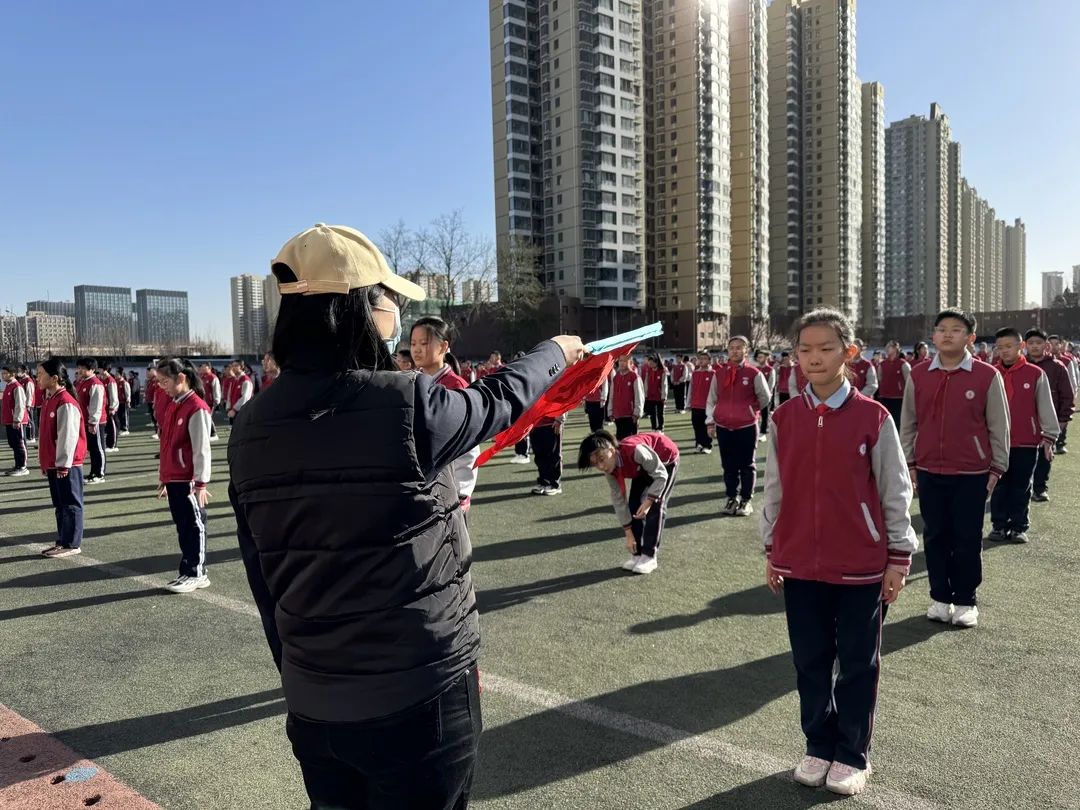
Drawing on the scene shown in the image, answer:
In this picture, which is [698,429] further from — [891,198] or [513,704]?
[891,198]

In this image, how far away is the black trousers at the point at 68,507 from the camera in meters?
7.63

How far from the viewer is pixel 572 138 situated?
3007 inches

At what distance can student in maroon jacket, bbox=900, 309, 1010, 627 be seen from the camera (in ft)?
16.3

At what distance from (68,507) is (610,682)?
21.4 ft

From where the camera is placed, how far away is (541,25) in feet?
259

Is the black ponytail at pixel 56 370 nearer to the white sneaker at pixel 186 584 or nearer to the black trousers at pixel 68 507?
the black trousers at pixel 68 507

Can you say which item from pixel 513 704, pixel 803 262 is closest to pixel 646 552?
pixel 513 704

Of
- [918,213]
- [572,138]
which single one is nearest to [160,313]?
[572,138]

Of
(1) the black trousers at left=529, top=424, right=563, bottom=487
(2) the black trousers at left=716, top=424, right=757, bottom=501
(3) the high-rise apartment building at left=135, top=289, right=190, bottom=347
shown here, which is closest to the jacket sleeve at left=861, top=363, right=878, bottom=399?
(2) the black trousers at left=716, top=424, right=757, bottom=501

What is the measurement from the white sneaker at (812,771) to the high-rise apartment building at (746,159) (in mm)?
91481

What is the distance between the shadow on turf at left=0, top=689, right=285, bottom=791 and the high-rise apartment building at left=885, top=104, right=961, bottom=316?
146859mm

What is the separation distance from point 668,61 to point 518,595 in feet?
302

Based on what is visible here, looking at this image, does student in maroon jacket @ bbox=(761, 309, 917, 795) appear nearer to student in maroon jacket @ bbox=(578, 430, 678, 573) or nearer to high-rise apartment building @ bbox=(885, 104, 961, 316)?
student in maroon jacket @ bbox=(578, 430, 678, 573)

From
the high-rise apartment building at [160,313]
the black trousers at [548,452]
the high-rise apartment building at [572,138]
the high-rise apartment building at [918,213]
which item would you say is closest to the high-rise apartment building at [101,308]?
the high-rise apartment building at [160,313]
